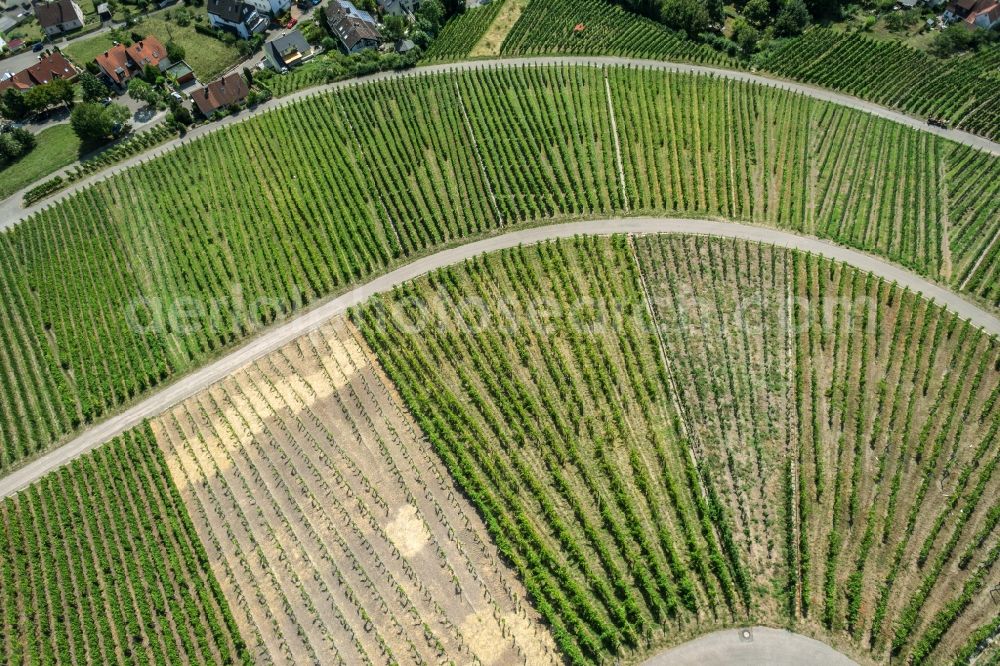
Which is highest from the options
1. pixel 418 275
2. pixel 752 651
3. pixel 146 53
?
pixel 146 53

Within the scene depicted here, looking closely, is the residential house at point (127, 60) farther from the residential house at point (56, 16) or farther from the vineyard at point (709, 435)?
the vineyard at point (709, 435)

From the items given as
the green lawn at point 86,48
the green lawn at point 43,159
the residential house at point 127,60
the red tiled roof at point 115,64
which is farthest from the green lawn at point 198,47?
the green lawn at point 43,159

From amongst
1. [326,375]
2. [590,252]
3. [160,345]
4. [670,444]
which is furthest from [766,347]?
[160,345]

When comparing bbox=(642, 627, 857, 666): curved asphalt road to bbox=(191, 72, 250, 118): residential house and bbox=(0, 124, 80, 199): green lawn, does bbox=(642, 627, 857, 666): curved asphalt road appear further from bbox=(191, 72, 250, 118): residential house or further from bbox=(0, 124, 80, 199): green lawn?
bbox=(0, 124, 80, 199): green lawn

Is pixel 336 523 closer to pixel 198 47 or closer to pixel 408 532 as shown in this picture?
pixel 408 532

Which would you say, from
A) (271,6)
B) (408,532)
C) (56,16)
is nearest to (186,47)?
(271,6)

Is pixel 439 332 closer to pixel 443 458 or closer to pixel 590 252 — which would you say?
pixel 443 458
